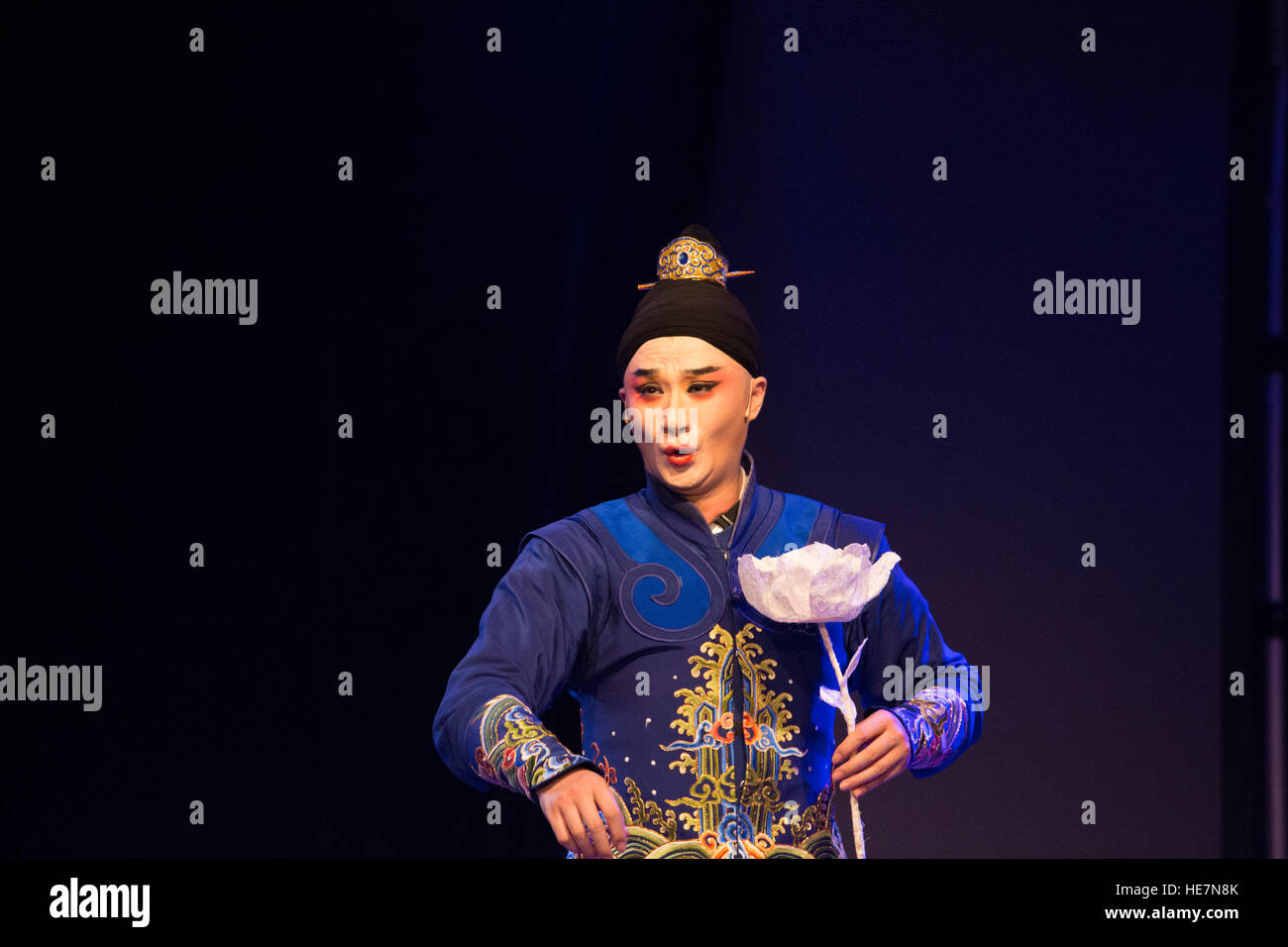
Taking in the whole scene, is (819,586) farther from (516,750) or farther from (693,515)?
(516,750)

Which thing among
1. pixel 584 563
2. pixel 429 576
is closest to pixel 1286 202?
pixel 584 563

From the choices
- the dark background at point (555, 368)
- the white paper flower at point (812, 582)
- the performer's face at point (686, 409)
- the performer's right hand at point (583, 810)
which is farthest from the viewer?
the dark background at point (555, 368)

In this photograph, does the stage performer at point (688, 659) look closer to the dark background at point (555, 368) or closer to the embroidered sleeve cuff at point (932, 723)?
the embroidered sleeve cuff at point (932, 723)

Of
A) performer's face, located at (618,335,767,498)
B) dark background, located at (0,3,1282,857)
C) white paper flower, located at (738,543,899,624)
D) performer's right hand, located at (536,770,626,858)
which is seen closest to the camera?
performer's right hand, located at (536,770,626,858)

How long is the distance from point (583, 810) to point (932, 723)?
2.31 ft

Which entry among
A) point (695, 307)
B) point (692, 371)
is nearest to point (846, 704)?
point (692, 371)

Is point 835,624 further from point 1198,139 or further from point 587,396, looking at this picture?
point 1198,139

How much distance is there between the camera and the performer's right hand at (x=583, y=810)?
2230mm

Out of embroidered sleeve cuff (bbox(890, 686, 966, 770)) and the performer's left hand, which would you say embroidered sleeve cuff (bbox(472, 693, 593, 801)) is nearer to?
the performer's left hand

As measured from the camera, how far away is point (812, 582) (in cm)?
236

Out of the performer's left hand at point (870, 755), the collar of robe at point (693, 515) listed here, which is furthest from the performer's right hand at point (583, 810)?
the collar of robe at point (693, 515)

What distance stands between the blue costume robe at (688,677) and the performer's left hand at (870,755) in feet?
0.13

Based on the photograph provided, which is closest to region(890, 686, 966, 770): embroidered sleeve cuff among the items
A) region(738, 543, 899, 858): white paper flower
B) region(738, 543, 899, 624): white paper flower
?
region(738, 543, 899, 858): white paper flower

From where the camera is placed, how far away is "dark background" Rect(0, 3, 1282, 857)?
2947 mm
